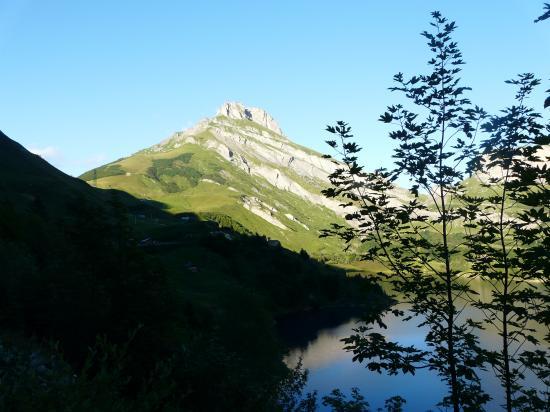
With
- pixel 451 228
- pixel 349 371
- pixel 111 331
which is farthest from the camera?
pixel 349 371

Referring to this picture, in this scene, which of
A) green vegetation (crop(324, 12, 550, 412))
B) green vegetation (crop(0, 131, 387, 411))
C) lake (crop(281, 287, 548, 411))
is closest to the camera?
green vegetation (crop(0, 131, 387, 411))

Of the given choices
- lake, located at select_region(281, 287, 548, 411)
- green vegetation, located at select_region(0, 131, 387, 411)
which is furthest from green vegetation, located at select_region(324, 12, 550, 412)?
lake, located at select_region(281, 287, 548, 411)

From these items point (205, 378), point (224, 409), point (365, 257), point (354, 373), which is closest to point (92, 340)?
point (205, 378)

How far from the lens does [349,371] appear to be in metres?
84.8

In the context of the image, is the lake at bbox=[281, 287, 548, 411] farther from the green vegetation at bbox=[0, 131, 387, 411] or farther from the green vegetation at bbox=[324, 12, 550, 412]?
the green vegetation at bbox=[324, 12, 550, 412]

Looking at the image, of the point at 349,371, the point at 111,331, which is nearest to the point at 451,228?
the point at 111,331

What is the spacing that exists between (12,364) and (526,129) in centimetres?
2100

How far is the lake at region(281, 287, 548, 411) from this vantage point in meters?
67.8

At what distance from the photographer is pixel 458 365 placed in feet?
45.1

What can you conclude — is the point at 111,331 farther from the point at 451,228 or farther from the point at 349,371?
the point at 349,371

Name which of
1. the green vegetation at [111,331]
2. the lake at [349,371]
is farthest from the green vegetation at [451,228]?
the lake at [349,371]

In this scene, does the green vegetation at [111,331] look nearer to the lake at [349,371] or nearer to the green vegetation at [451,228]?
the green vegetation at [451,228]

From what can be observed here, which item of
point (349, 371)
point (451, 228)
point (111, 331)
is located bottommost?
point (349, 371)

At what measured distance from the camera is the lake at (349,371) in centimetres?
6775
